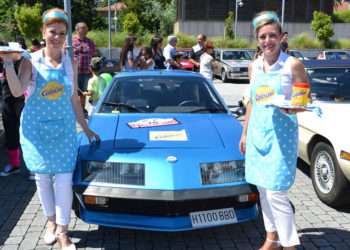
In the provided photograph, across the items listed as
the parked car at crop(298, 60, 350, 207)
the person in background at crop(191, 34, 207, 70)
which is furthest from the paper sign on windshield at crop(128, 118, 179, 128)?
the person in background at crop(191, 34, 207, 70)

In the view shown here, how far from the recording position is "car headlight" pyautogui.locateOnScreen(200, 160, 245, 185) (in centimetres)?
348

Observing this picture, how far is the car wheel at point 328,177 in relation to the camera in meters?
4.42

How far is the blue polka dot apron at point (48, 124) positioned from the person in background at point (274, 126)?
1428mm

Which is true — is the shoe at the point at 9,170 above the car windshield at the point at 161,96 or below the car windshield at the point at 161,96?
below

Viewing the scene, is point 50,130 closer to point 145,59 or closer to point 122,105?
point 122,105

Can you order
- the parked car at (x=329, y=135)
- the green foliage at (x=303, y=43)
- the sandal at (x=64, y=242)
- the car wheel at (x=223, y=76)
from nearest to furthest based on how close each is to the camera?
the sandal at (x=64, y=242)
the parked car at (x=329, y=135)
the car wheel at (x=223, y=76)
the green foliage at (x=303, y=43)

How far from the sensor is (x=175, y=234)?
155 inches

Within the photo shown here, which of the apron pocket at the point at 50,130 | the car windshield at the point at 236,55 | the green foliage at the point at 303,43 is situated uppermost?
the green foliage at the point at 303,43

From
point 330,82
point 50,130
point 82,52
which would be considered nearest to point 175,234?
point 50,130

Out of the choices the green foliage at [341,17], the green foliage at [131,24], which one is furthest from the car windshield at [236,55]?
the green foliage at [341,17]

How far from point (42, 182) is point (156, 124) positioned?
1274mm

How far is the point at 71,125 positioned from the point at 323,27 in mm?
41287

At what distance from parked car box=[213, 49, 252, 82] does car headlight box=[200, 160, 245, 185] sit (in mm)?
14391

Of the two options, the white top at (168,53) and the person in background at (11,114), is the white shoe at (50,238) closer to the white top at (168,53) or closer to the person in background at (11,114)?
the person in background at (11,114)
